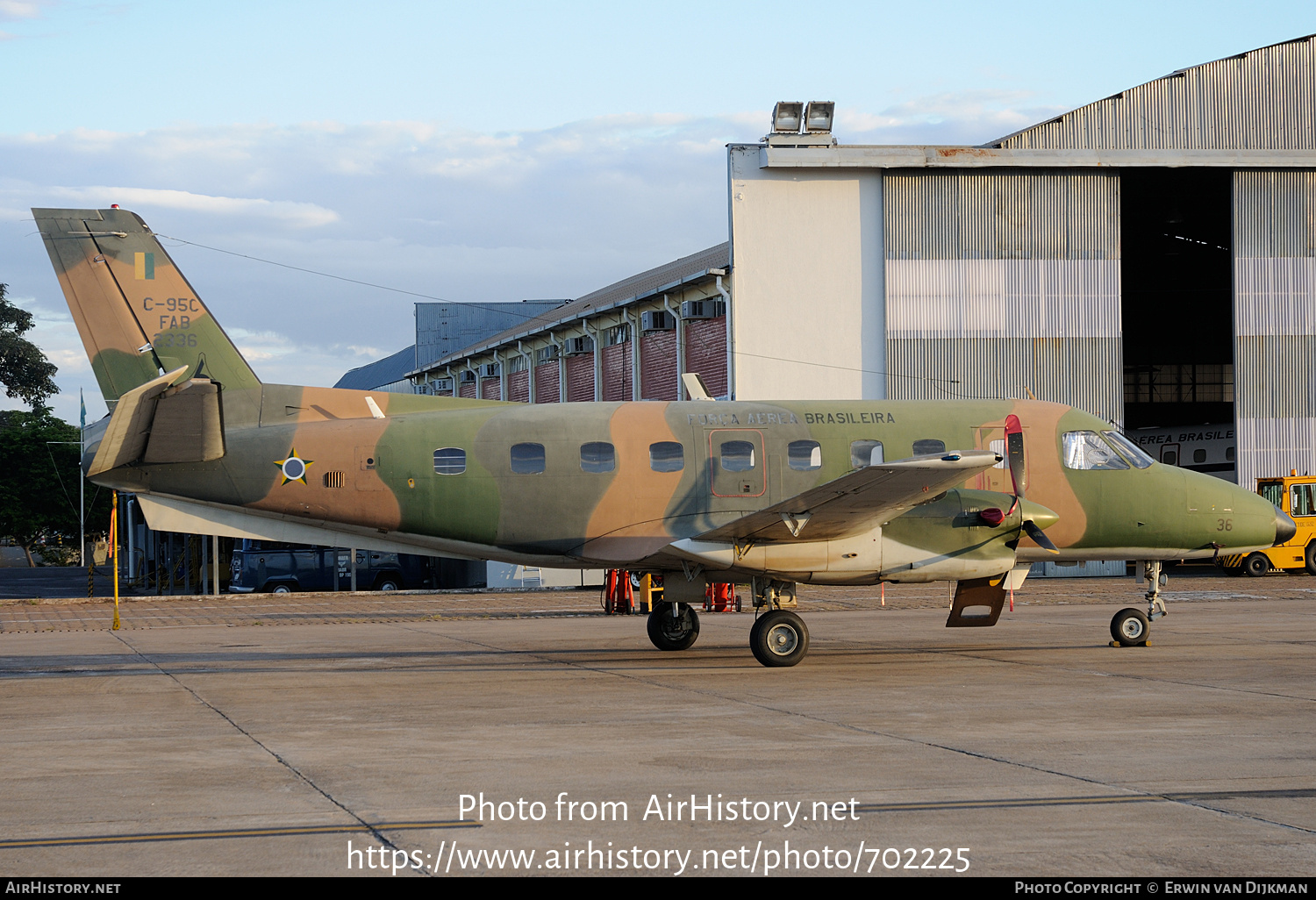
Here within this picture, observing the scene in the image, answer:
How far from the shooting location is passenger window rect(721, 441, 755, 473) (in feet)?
55.6

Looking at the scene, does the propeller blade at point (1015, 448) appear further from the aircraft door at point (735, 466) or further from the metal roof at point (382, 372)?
the metal roof at point (382, 372)

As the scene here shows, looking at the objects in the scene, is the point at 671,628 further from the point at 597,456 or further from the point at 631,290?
the point at 631,290

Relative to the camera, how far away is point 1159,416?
56.2 m

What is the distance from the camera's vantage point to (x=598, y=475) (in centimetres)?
1680

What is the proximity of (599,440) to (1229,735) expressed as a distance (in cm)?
910

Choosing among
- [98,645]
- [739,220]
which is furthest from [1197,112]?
[98,645]

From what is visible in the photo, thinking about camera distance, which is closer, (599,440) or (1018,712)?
(1018,712)

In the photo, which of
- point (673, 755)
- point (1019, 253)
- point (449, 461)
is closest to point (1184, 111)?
point (1019, 253)

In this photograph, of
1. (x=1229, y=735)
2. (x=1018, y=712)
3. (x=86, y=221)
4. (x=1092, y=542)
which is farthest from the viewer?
(x=1092, y=542)

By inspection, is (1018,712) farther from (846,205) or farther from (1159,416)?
(1159,416)

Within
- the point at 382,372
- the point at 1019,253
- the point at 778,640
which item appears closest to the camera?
the point at 778,640

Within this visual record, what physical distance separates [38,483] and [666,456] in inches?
2764

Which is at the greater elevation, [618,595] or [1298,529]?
[1298,529]
